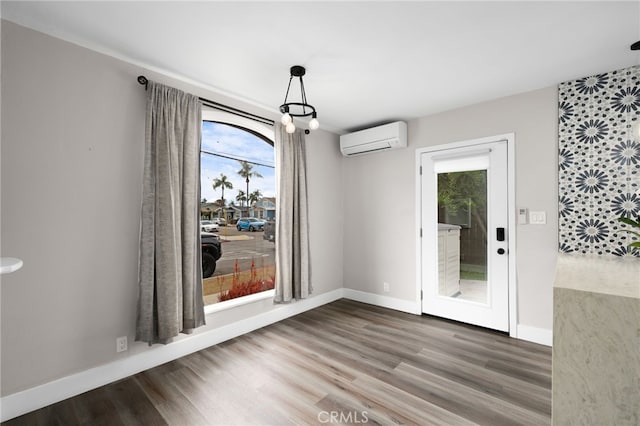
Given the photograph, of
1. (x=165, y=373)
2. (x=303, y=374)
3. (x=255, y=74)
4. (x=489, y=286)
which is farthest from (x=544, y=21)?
(x=165, y=373)

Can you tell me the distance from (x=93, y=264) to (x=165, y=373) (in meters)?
1.05

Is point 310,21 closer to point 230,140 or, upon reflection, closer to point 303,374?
point 230,140

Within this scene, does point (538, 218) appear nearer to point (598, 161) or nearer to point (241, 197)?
point (598, 161)

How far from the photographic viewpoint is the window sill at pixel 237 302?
2.96 metres

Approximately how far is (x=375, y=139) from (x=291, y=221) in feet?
5.23

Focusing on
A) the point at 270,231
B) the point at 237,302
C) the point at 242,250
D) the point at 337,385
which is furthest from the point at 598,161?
the point at 237,302

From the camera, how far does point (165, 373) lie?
240cm

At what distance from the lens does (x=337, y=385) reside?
2227 mm

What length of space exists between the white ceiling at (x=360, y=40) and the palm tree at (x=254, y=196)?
3.82 feet

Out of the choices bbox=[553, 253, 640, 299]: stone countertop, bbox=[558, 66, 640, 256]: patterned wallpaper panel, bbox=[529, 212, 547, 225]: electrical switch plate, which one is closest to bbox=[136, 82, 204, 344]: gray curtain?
bbox=[553, 253, 640, 299]: stone countertop

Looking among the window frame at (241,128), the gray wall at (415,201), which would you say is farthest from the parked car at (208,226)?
the gray wall at (415,201)

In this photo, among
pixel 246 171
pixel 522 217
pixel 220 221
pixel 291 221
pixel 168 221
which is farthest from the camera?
pixel 291 221

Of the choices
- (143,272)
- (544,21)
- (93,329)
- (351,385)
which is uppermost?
(544,21)

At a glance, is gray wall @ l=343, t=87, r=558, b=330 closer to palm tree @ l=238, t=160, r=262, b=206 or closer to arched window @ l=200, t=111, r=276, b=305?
arched window @ l=200, t=111, r=276, b=305
